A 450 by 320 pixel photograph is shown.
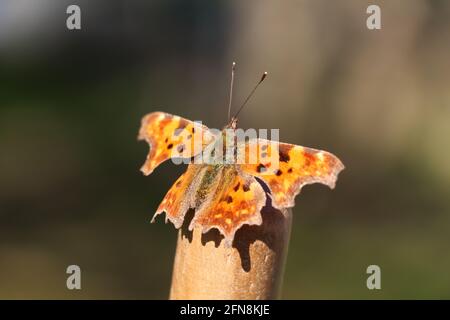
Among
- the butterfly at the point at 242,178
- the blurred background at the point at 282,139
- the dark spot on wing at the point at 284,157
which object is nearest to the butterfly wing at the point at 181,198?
the butterfly at the point at 242,178

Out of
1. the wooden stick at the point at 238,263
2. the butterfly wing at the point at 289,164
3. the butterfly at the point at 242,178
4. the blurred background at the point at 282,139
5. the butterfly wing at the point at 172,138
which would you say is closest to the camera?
the wooden stick at the point at 238,263

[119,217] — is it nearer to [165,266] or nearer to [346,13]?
[165,266]

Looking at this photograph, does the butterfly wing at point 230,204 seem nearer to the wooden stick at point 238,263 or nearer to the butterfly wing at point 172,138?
the wooden stick at point 238,263

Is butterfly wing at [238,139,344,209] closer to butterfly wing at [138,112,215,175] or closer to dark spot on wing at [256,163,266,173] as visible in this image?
dark spot on wing at [256,163,266,173]

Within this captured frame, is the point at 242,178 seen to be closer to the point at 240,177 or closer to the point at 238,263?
the point at 240,177

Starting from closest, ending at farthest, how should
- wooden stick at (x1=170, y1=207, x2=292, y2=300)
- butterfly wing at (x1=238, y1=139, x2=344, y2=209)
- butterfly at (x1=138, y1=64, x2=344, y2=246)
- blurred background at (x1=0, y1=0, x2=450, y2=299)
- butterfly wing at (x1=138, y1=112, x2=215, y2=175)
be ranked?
1. wooden stick at (x1=170, y1=207, x2=292, y2=300)
2. butterfly at (x1=138, y1=64, x2=344, y2=246)
3. butterfly wing at (x1=238, y1=139, x2=344, y2=209)
4. butterfly wing at (x1=138, y1=112, x2=215, y2=175)
5. blurred background at (x1=0, y1=0, x2=450, y2=299)

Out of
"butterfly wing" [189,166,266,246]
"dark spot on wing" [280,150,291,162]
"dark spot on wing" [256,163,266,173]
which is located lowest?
"butterfly wing" [189,166,266,246]

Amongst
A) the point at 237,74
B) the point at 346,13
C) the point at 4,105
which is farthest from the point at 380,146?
the point at 4,105

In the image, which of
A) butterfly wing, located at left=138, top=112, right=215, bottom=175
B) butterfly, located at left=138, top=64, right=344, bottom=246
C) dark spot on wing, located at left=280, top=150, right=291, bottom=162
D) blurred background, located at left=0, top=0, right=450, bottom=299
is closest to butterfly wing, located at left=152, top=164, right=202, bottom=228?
butterfly, located at left=138, top=64, right=344, bottom=246
